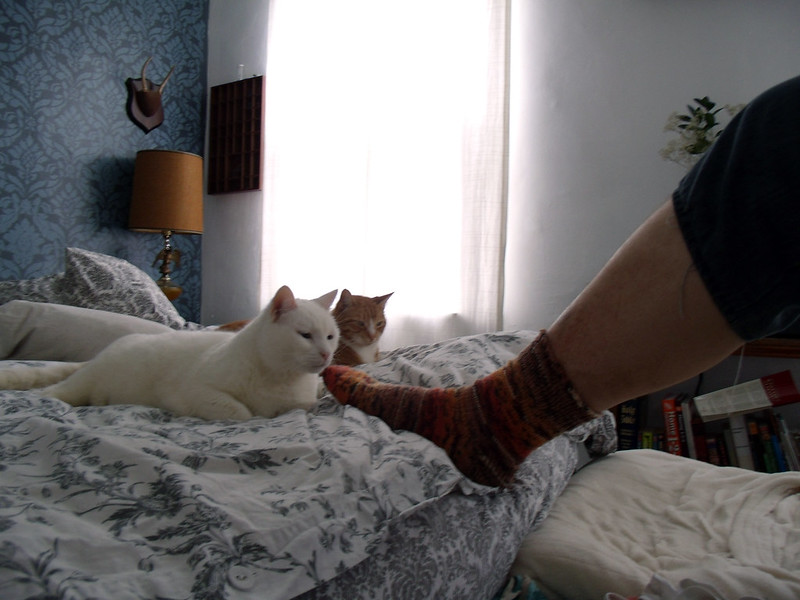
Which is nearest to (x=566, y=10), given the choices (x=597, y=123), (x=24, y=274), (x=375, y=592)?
(x=597, y=123)

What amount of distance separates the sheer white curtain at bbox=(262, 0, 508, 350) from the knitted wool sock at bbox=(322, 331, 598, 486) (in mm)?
1384

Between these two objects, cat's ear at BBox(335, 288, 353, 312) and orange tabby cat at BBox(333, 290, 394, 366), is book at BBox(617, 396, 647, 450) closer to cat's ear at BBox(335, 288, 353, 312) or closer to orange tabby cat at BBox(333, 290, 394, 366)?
orange tabby cat at BBox(333, 290, 394, 366)

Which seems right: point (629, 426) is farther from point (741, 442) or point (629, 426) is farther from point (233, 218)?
point (233, 218)

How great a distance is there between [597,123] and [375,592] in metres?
1.96

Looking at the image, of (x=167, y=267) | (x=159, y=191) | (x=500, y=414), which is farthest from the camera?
(x=167, y=267)

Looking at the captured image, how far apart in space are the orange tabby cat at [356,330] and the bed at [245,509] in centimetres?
66

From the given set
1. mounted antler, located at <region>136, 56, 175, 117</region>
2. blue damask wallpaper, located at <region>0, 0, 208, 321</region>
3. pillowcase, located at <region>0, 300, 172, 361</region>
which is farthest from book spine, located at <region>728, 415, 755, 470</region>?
mounted antler, located at <region>136, 56, 175, 117</region>

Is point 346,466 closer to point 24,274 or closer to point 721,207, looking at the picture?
point 721,207

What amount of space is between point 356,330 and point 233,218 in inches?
64.0

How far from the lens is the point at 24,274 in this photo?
2.06 m

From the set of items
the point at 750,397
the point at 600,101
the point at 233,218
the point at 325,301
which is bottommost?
the point at 750,397

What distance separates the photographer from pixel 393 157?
7.62 feet

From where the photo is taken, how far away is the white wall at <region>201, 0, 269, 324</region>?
2.78 m

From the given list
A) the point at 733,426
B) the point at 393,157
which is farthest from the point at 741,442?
the point at 393,157
